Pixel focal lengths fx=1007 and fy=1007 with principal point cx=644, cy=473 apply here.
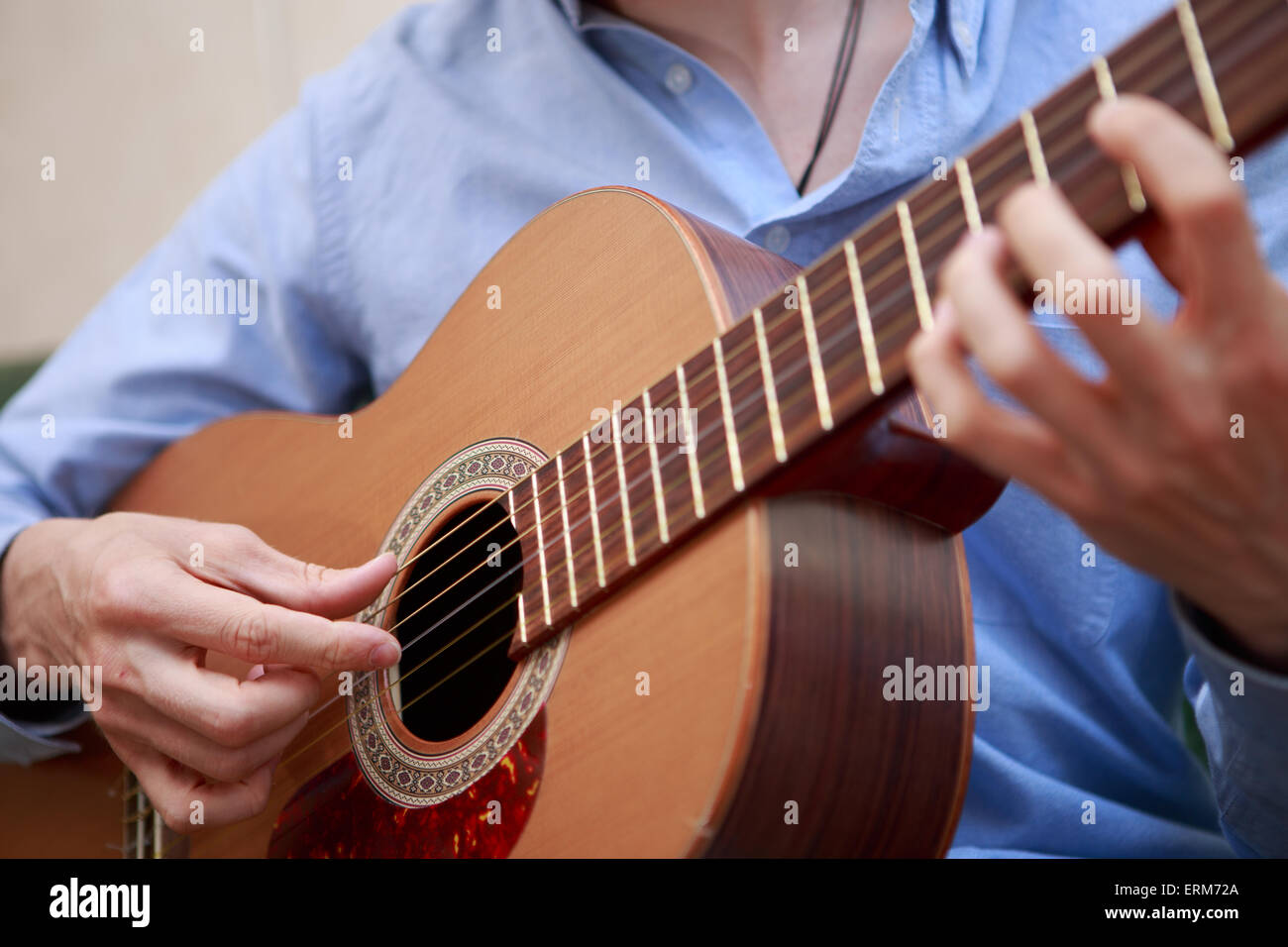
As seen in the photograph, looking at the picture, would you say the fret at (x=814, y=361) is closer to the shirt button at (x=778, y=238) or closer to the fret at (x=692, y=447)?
the fret at (x=692, y=447)

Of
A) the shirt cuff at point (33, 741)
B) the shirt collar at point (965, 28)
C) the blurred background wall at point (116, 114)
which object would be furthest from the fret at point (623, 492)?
the blurred background wall at point (116, 114)

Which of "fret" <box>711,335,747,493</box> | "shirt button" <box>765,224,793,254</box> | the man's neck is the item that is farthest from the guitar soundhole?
the man's neck

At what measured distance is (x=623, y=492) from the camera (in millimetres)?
573

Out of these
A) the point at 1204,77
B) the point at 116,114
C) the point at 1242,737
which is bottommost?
the point at 1242,737

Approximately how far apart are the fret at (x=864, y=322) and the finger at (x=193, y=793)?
0.57m

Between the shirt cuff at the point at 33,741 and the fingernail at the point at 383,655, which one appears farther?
the shirt cuff at the point at 33,741

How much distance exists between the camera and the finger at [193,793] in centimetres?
76

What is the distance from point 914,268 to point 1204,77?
131 millimetres

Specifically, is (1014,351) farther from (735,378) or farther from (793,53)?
(793,53)

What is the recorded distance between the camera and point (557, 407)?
2.22ft

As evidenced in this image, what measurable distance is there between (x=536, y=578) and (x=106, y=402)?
719mm

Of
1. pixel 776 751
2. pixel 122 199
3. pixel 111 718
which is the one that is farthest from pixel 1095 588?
pixel 122 199

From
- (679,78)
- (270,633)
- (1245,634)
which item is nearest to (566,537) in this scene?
(270,633)
